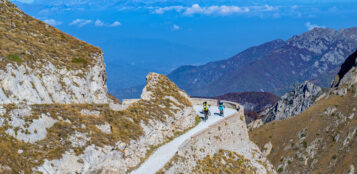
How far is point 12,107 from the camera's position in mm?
27422

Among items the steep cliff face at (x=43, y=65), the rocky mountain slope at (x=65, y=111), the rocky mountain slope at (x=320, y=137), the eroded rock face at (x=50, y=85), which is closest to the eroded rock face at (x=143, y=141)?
the rocky mountain slope at (x=65, y=111)

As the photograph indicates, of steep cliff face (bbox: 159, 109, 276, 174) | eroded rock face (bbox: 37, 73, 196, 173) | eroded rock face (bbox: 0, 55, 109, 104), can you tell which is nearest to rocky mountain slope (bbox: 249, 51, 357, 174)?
steep cliff face (bbox: 159, 109, 276, 174)

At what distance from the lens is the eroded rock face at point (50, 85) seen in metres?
29.0

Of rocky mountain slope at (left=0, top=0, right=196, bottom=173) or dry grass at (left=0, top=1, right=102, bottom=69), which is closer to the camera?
rocky mountain slope at (left=0, top=0, right=196, bottom=173)

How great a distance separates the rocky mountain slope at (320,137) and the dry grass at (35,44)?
74.2 meters

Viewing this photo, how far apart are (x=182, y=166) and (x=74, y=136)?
9.46 metres

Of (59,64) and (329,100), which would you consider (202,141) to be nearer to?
(59,64)

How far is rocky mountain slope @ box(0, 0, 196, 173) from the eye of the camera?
2584 centimetres

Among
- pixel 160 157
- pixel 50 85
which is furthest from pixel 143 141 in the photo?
pixel 50 85

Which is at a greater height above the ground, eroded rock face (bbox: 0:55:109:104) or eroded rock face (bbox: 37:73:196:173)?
eroded rock face (bbox: 0:55:109:104)

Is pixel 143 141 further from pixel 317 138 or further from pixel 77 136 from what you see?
pixel 317 138

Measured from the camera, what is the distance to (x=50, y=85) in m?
32.6

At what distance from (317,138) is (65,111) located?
297ft

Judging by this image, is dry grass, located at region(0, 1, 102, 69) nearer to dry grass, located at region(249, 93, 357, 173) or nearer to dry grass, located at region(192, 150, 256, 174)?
dry grass, located at region(192, 150, 256, 174)
